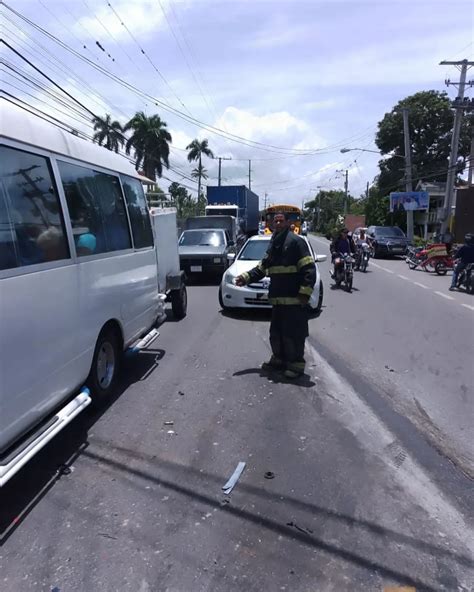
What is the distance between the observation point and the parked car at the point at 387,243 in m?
28.1

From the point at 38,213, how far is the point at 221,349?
14.5 ft

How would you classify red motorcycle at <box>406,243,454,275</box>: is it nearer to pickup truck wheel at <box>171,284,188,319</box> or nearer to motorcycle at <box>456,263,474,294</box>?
motorcycle at <box>456,263,474,294</box>

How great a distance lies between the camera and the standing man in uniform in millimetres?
6270

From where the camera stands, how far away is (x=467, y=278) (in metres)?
15.2

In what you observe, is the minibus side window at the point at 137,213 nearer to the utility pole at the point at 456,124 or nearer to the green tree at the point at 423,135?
the utility pole at the point at 456,124

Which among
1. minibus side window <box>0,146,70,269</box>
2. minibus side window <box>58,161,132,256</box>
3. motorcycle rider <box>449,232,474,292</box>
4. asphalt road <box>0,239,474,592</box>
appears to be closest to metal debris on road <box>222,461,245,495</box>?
asphalt road <box>0,239,474,592</box>

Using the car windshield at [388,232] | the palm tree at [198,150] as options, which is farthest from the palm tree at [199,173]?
the car windshield at [388,232]

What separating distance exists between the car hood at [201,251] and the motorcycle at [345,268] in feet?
11.4

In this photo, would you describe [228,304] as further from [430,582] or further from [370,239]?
[370,239]

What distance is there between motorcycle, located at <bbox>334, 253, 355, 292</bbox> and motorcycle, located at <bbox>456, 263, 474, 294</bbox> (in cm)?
346

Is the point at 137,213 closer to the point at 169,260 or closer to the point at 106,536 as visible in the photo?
the point at 169,260

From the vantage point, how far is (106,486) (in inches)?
148

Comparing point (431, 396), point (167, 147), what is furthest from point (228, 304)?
point (167, 147)

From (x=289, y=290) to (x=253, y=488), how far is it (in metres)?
3.05
